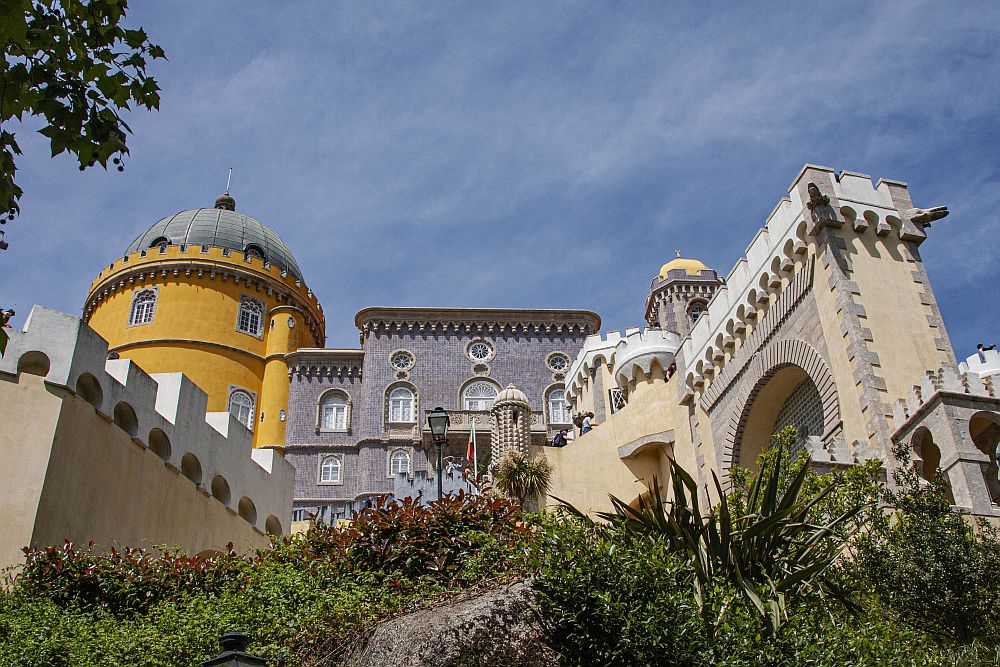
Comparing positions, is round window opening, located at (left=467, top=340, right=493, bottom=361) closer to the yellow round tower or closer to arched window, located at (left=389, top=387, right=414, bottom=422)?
arched window, located at (left=389, top=387, right=414, bottom=422)

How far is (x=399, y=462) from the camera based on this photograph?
38812 millimetres

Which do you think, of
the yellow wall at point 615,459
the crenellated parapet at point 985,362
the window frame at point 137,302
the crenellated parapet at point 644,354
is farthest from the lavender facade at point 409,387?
the crenellated parapet at point 985,362

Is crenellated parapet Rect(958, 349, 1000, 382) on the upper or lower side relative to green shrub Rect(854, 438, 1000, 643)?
upper

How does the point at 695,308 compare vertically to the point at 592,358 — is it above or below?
above

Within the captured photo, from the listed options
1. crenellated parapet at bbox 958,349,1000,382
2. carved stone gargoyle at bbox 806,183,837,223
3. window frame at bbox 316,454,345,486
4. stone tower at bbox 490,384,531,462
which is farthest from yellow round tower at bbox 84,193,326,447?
crenellated parapet at bbox 958,349,1000,382

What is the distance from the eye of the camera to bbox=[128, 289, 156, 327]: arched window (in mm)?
41656

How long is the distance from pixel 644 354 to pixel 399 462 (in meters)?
Result: 14.8

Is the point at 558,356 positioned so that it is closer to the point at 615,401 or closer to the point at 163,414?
the point at 615,401

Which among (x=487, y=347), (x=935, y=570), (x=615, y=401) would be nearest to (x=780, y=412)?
(x=935, y=570)

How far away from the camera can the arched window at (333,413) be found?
1596 inches

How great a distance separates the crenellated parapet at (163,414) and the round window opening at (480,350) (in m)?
18.8

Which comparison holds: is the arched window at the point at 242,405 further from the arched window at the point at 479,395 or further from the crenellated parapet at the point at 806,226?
the crenellated parapet at the point at 806,226

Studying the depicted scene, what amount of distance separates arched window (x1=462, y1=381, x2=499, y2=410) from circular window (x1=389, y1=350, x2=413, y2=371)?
280 cm

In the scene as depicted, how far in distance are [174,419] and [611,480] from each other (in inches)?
491
